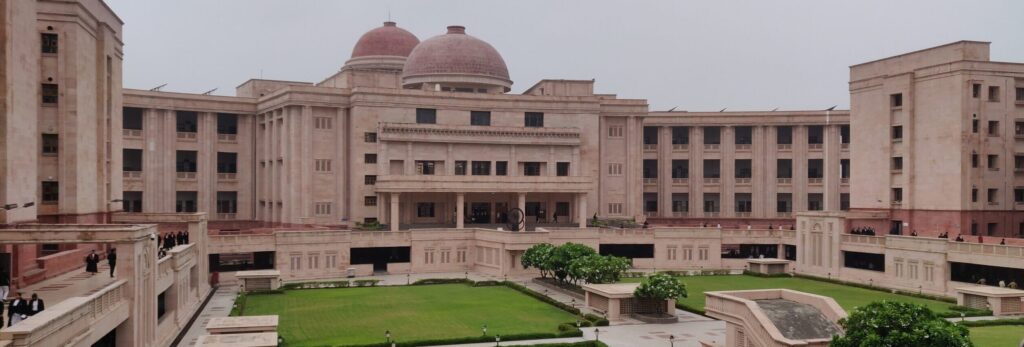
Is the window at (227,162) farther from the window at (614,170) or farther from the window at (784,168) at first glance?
the window at (784,168)

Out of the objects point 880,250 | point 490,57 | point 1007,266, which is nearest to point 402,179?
point 490,57

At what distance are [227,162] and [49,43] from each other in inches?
1557

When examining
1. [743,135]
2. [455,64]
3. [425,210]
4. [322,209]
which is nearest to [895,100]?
[743,135]

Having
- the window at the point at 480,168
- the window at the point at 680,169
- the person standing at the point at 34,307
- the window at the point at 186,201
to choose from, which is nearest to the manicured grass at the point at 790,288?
the window at the point at 480,168

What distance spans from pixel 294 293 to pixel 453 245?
54.0 feet

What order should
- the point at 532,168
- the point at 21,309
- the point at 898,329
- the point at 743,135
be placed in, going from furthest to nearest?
the point at 743,135 < the point at 532,168 < the point at 21,309 < the point at 898,329

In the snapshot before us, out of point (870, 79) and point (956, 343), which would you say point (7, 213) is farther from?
point (870, 79)

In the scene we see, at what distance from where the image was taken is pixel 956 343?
25516mm

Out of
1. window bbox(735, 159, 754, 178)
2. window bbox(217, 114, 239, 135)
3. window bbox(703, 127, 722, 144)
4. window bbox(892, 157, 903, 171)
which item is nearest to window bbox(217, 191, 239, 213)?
window bbox(217, 114, 239, 135)

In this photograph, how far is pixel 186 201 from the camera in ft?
262

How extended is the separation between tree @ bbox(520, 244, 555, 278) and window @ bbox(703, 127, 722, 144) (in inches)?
1388

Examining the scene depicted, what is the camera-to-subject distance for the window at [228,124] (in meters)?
81.8

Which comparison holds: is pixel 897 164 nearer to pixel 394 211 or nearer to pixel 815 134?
pixel 815 134

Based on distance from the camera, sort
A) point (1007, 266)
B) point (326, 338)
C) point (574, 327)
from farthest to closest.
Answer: point (1007, 266), point (574, 327), point (326, 338)
